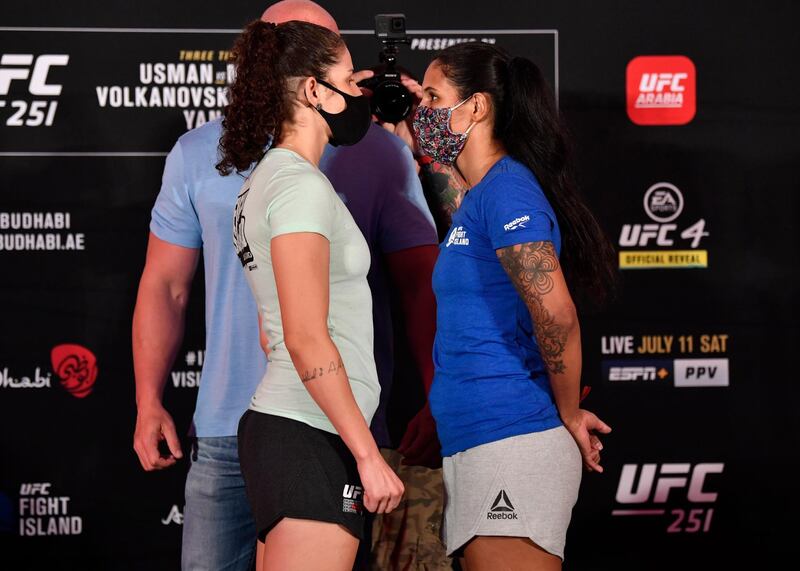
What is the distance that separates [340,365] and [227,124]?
0.49m

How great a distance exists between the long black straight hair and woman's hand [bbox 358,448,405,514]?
58 centimetres

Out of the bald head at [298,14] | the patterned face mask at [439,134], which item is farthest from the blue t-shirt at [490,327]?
the bald head at [298,14]

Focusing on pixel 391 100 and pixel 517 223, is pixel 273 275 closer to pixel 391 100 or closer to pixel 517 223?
pixel 517 223

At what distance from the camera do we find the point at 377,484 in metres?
1.41

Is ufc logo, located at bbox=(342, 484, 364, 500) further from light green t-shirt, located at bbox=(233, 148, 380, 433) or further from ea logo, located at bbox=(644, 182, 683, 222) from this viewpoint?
ea logo, located at bbox=(644, 182, 683, 222)

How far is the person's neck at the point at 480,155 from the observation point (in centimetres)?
180

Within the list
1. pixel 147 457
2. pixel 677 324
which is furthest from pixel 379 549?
pixel 677 324

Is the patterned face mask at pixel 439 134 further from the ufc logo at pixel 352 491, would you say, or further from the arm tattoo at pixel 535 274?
the ufc logo at pixel 352 491

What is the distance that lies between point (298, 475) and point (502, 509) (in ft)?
1.23

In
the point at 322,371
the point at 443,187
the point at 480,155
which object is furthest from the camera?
the point at 443,187

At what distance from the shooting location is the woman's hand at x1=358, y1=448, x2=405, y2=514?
141 cm

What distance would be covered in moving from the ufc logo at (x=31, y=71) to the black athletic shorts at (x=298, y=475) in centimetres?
181

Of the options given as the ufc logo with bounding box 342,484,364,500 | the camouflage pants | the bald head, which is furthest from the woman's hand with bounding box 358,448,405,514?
the bald head

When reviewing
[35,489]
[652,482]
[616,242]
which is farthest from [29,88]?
[652,482]
